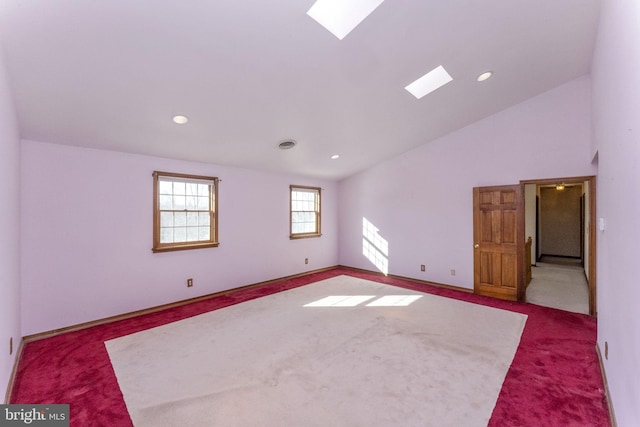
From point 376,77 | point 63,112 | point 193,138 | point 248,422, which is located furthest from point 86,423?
point 376,77

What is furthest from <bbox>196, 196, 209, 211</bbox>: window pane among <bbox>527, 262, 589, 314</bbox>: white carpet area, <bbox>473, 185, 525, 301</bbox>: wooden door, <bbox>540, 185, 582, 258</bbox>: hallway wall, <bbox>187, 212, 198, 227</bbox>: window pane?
<bbox>540, 185, 582, 258</bbox>: hallway wall

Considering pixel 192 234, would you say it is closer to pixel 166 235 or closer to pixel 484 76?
pixel 166 235

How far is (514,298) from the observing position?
4.29m

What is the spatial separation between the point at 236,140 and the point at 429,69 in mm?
2519

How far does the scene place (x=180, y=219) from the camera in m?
4.30

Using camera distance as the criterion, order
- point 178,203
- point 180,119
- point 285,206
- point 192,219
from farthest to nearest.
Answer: point 285,206 → point 192,219 → point 178,203 → point 180,119

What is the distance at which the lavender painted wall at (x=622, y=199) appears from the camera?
4.60 ft

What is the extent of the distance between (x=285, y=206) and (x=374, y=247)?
215 cm

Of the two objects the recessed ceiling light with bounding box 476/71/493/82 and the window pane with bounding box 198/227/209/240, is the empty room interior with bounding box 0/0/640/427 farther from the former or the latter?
the recessed ceiling light with bounding box 476/71/493/82

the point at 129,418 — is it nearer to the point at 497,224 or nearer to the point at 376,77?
the point at 376,77

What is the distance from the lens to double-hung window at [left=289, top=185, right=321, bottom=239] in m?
6.00

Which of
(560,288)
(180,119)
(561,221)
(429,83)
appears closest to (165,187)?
(180,119)

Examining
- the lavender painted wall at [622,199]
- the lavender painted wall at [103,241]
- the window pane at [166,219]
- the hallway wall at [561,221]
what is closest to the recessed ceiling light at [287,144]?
the lavender painted wall at [103,241]

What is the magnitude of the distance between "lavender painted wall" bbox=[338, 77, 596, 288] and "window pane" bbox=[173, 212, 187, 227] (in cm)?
366
